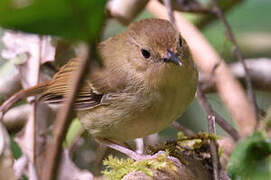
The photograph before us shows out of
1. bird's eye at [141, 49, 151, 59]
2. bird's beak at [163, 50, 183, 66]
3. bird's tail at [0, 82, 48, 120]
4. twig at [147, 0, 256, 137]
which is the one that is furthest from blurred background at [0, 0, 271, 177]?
bird's beak at [163, 50, 183, 66]

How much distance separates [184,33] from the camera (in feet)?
12.1

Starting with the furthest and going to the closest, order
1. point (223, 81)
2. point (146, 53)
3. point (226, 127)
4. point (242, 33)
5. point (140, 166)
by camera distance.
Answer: point (242, 33) → point (223, 81) → point (226, 127) → point (146, 53) → point (140, 166)

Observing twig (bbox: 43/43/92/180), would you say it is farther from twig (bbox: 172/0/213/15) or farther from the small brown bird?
twig (bbox: 172/0/213/15)

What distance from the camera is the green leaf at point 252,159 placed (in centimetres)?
181

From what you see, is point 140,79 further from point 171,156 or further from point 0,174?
point 0,174

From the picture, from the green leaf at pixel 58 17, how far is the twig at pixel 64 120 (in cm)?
7

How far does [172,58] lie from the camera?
2346mm

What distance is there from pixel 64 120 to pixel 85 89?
2.02m

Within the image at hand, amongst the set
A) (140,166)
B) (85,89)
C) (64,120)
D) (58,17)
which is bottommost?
(85,89)

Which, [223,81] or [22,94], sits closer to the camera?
[22,94]

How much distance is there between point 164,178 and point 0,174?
615 millimetres

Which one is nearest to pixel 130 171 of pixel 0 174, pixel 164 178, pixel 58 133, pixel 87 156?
pixel 164 178

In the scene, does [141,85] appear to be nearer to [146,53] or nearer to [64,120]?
[146,53]

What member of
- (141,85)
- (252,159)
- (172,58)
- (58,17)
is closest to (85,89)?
(141,85)
